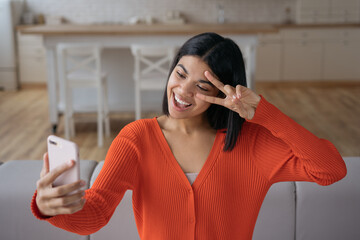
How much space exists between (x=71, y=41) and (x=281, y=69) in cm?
365

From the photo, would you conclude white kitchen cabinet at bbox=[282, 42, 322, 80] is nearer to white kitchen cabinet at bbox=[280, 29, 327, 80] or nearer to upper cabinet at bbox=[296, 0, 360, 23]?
white kitchen cabinet at bbox=[280, 29, 327, 80]

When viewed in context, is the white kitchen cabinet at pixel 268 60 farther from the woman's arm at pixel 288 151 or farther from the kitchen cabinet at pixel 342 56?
the woman's arm at pixel 288 151

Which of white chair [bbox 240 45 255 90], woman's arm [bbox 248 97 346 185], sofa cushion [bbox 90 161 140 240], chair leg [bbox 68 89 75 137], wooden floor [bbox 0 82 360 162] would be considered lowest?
wooden floor [bbox 0 82 360 162]

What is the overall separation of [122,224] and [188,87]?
0.62 m

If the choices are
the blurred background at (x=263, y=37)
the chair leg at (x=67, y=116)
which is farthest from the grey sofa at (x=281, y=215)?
the blurred background at (x=263, y=37)

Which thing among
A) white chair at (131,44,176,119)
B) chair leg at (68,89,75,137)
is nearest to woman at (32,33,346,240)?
white chair at (131,44,176,119)

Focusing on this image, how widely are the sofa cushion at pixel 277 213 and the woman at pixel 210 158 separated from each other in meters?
0.29

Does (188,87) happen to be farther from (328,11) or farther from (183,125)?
(328,11)

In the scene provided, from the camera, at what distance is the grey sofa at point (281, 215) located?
169 cm

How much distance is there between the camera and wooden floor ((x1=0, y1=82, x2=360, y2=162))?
14.4 ft

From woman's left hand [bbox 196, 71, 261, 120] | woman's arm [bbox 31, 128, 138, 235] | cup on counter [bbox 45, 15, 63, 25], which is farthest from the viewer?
cup on counter [bbox 45, 15, 63, 25]

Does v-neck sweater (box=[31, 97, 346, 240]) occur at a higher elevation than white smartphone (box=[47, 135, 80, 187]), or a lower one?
lower

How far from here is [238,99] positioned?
1273 mm

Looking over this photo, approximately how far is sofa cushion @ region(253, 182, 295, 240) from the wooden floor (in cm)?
251
